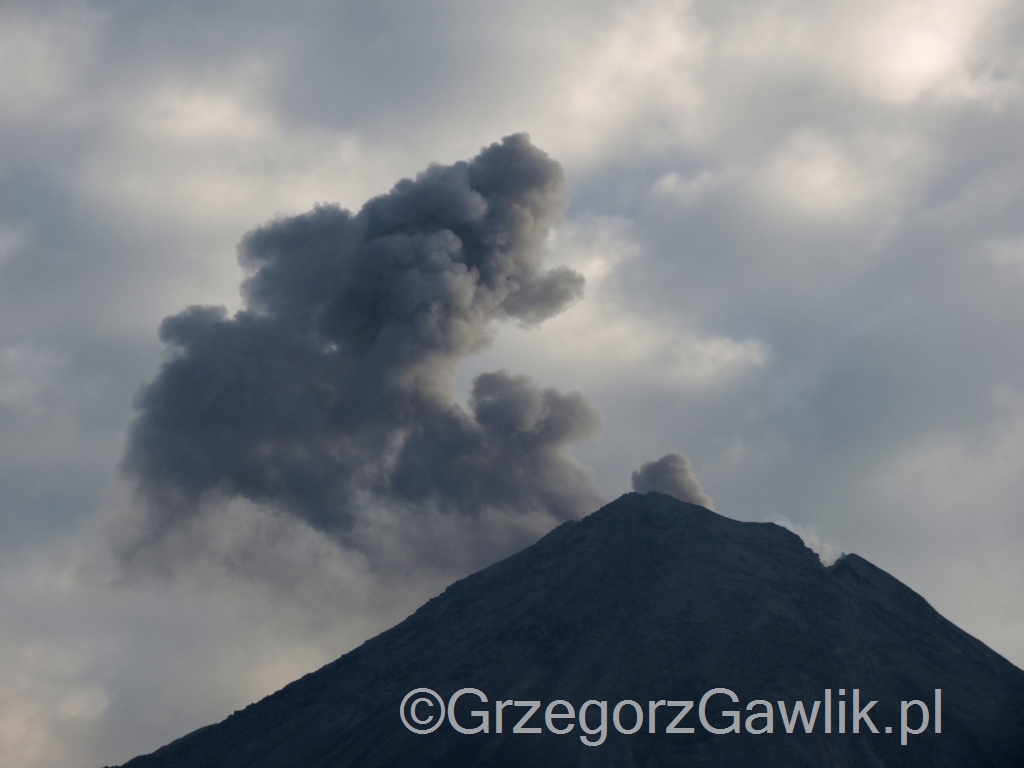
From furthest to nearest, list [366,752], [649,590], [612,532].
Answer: [612,532] → [649,590] → [366,752]

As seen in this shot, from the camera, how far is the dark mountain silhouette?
236 ft

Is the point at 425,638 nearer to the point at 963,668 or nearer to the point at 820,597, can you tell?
the point at 820,597

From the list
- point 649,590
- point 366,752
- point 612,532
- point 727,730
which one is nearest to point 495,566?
point 612,532

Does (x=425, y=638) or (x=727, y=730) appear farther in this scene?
(x=425, y=638)

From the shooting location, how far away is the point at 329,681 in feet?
299

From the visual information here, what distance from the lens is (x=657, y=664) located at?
7794 centimetres

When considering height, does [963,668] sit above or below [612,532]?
below

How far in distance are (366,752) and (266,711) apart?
16.4m

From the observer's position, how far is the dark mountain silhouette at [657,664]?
7181 cm

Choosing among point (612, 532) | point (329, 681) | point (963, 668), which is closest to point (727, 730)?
point (963, 668)

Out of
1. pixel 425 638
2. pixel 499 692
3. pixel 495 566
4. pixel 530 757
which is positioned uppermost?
pixel 495 566

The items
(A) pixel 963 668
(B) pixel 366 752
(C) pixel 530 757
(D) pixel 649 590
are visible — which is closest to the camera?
(C) pixel 530 757

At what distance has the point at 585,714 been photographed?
74.3m

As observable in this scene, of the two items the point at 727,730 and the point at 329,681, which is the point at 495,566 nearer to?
the point at 329,681
